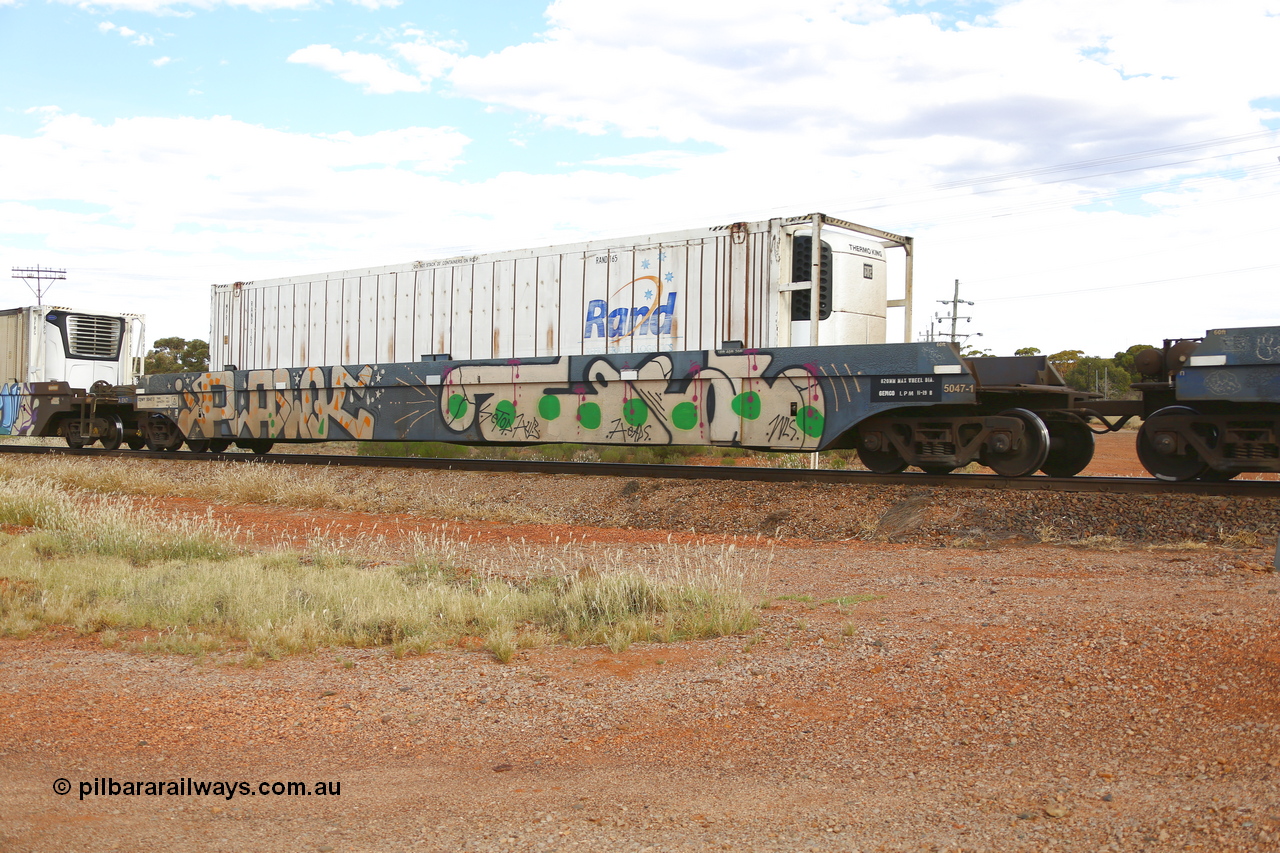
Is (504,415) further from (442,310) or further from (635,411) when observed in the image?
(635,411)

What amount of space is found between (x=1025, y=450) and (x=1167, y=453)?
1487 millimetres

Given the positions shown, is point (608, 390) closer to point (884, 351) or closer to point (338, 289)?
point (884, 351)

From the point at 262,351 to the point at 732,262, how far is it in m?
10.2

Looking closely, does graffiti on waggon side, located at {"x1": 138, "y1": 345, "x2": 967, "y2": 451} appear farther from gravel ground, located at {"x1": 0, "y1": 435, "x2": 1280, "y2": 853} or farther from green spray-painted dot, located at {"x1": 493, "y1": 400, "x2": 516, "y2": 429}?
gravel ground, located at {"x1": 0, "y1": 435, "x2": 1280, "y2": 853}

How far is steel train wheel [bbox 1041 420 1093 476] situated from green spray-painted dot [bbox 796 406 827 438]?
2.84 meters

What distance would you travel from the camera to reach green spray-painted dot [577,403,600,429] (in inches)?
571

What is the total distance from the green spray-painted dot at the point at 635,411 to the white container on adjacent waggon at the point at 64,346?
1602 centimetres

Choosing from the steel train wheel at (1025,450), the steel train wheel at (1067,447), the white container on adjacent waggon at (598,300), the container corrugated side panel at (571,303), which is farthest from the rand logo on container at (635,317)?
the steel train wheel at (1067,447)

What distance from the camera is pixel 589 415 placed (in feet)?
47.9

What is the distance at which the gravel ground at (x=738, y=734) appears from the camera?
11.7 feet

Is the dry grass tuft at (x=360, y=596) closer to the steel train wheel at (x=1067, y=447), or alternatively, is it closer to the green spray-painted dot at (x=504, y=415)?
the steel train wheel at (x=1067, y=447)

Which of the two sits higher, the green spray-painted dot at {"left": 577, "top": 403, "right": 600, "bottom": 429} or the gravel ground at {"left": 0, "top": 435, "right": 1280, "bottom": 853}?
the green spray-painted dot at {"left": 577, "top": 403, "right": 600, "bottom": 429}

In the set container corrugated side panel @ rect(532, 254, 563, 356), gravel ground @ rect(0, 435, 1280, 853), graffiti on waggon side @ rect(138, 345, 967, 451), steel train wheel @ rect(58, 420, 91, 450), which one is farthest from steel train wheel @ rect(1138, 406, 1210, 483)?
steel train wheel @ rect(58, 420, 91, 450)

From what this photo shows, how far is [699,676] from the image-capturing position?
5562 mm
